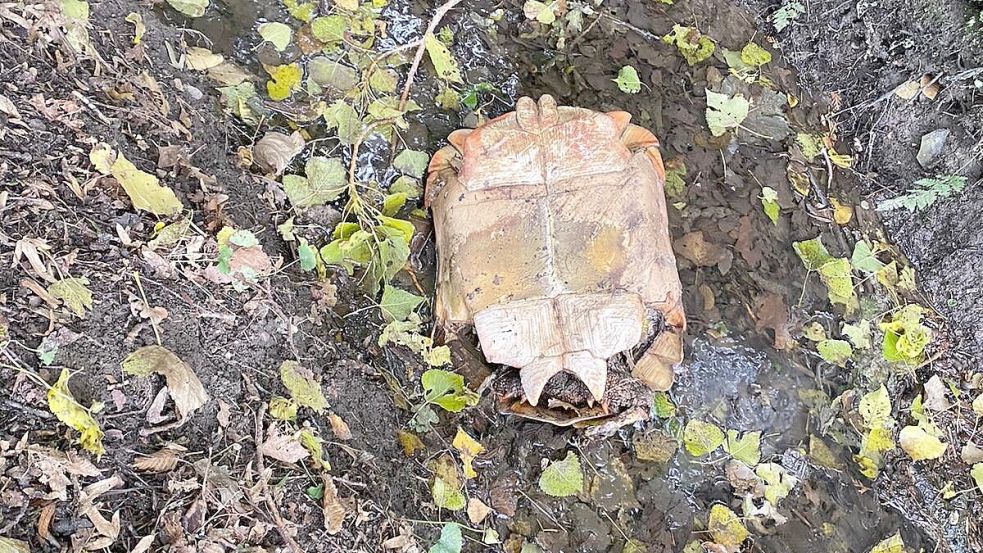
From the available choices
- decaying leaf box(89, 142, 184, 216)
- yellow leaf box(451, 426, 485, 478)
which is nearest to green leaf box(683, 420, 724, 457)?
yellow leaf box(451, 426, 485, 478)

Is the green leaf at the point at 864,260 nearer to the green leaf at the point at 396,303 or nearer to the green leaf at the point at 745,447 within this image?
the green leaf at the point at 745,447

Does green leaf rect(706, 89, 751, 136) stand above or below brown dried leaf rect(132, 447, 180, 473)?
above

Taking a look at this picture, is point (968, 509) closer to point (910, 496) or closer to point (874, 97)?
point (910, 496)

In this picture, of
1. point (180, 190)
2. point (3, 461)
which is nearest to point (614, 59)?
point (180, 190)

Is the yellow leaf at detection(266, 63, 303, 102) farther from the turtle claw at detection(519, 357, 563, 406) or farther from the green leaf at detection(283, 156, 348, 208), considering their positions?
the turtle claw at detection(519, 357, 563, 406)

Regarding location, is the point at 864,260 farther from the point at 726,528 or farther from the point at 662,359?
the point at 726,528

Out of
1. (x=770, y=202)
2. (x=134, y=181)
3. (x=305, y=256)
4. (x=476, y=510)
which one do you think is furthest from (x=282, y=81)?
(x=770, y=202)
